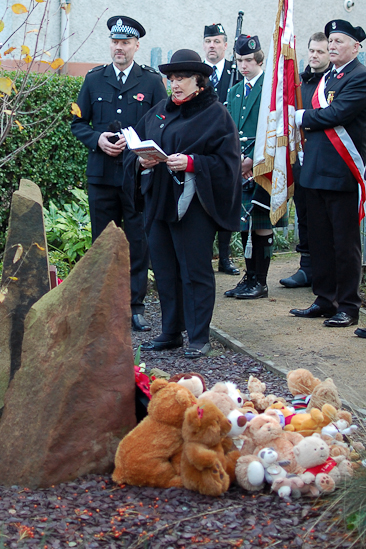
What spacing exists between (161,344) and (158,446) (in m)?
2.42

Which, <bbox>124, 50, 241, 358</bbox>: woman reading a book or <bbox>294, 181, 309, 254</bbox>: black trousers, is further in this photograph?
<bbox>294, 181, 309, 254</bbox>: black trousers

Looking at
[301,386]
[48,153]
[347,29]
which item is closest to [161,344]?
→ [301,386]

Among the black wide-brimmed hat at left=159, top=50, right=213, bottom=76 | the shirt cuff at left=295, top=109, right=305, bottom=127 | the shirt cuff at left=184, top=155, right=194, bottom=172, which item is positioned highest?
the black wide-brimmed hat at left=159, top=50, right=213, bottom=76

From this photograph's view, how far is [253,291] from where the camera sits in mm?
6777

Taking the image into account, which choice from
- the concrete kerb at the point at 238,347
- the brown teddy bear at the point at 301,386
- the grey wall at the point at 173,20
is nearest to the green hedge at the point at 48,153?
the concrete kerb at the point at 238,347

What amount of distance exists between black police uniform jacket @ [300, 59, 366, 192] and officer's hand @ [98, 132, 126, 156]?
149cm

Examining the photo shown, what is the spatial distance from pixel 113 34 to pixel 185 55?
1.32 m

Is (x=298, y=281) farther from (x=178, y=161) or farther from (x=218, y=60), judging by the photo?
(x=178, y=161)

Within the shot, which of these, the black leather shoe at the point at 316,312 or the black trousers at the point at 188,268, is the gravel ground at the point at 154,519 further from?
the black leather shoe at the point at 316,312

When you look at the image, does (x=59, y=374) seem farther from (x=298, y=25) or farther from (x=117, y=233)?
(x=298, y=25)

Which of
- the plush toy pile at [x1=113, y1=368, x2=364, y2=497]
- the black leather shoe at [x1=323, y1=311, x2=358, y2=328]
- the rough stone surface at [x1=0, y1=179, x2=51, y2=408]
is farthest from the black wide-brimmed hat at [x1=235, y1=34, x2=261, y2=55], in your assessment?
the plush toy pile at [x1=113, y1=368, x2=364, y2=497]

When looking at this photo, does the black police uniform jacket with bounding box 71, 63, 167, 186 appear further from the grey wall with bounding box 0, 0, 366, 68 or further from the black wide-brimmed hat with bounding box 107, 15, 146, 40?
the grey wall with bounding box 0, 0, 366, 68

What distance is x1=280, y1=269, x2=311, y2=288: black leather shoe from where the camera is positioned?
23.9ft

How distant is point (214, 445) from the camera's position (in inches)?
110
